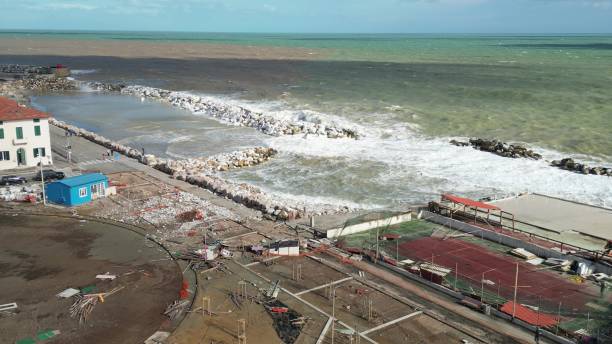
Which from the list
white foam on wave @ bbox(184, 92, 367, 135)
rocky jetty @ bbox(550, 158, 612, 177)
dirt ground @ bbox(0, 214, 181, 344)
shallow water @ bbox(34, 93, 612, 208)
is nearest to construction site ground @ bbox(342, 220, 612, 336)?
shallow water @ bbox(34, 93, 612, 208)

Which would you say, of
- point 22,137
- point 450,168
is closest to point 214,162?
point 22,137

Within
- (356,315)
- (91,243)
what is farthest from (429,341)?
(91,243)

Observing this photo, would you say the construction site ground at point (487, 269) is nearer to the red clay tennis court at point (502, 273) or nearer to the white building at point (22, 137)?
the red clay tennis court at point (502, 273)

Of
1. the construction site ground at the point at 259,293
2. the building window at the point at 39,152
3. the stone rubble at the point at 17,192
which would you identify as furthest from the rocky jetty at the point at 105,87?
the construction site ground at the point at 259,293

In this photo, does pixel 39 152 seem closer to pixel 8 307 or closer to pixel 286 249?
pixel 8 307

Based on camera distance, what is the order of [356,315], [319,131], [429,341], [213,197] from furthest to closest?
[319,131] < [213,197] < [356,315] < [429,341]

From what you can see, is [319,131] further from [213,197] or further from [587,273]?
[587,273]

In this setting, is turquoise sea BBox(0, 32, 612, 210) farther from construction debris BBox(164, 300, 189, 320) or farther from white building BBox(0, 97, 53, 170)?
construction debris BBox(164, 300, 189, 320)
